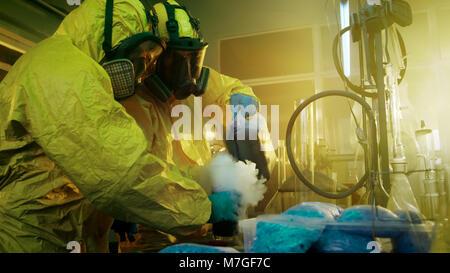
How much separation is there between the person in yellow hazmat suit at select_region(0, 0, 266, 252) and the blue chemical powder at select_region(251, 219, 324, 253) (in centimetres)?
26

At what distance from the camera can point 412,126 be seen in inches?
32.7

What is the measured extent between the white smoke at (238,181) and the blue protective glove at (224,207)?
0.03 m

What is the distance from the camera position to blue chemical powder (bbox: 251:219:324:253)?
534 mm

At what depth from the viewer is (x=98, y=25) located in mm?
847

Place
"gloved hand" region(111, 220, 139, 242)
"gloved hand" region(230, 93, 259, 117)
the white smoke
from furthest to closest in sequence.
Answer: "gloved hand" region(230, 93, 259, 117), "gloved hand" region(111, 220, 139, 242), the white smoke

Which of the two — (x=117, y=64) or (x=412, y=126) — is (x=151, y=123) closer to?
(x=117, y=64)

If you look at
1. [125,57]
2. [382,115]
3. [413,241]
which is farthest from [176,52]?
[413,241]

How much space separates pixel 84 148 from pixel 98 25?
329 millimetres

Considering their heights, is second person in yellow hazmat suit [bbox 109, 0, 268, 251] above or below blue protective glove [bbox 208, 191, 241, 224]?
above

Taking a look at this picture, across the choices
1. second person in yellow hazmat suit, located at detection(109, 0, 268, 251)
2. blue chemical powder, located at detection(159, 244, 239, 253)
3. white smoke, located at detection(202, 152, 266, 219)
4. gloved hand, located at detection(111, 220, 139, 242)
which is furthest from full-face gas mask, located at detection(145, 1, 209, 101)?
blue chemical powder, located at detection(159, 244, 239, 253)

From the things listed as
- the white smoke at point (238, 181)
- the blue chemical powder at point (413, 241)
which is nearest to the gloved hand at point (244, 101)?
the white smoke at point (238, 181)

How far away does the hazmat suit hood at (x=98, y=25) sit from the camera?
0.85 m

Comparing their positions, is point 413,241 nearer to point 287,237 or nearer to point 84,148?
point 287,237

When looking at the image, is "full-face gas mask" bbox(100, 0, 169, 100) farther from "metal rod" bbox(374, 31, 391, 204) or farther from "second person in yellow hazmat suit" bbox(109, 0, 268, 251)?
"metal rod" bbox(374, 31, 391, 204)
